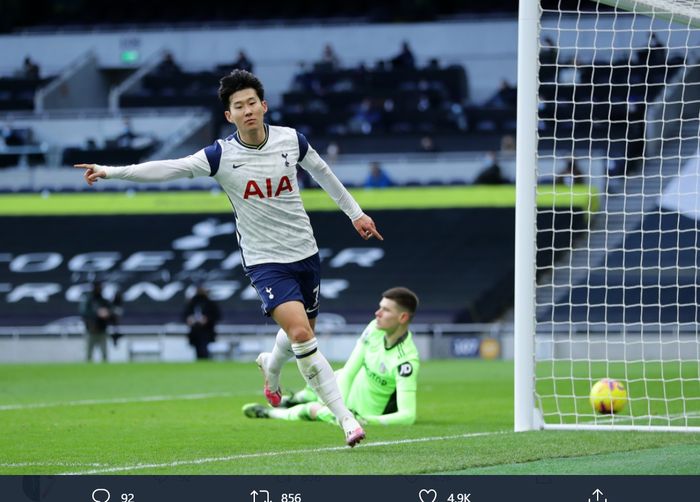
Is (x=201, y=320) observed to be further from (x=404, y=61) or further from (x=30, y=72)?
(x=30, y=72)

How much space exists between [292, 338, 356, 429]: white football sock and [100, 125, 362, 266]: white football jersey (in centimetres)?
57

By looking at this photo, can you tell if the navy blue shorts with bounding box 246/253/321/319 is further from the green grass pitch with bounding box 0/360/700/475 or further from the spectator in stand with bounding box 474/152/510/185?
the spectator in stand with bounding box 474/152/510/185

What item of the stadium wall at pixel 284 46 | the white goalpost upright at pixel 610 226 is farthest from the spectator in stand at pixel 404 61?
the white goalpost upright at pixel 610 226

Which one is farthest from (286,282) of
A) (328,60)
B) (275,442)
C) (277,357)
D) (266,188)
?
(328,60)

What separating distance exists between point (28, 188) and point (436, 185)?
1044cm

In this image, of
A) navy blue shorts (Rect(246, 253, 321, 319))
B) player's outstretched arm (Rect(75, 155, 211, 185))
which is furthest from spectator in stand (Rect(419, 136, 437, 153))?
player's outstretched arm (Rect(75, 155, 211, 185))

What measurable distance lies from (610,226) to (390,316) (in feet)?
59.9

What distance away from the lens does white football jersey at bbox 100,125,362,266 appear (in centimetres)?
797

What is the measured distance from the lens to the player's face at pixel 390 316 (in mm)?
10406

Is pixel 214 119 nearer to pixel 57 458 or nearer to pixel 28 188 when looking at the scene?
pixel 28 188

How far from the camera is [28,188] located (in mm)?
32875

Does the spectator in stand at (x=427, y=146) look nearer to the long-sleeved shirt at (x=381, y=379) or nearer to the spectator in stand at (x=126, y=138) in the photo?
the spectator in stand at (x=126, y=138)
